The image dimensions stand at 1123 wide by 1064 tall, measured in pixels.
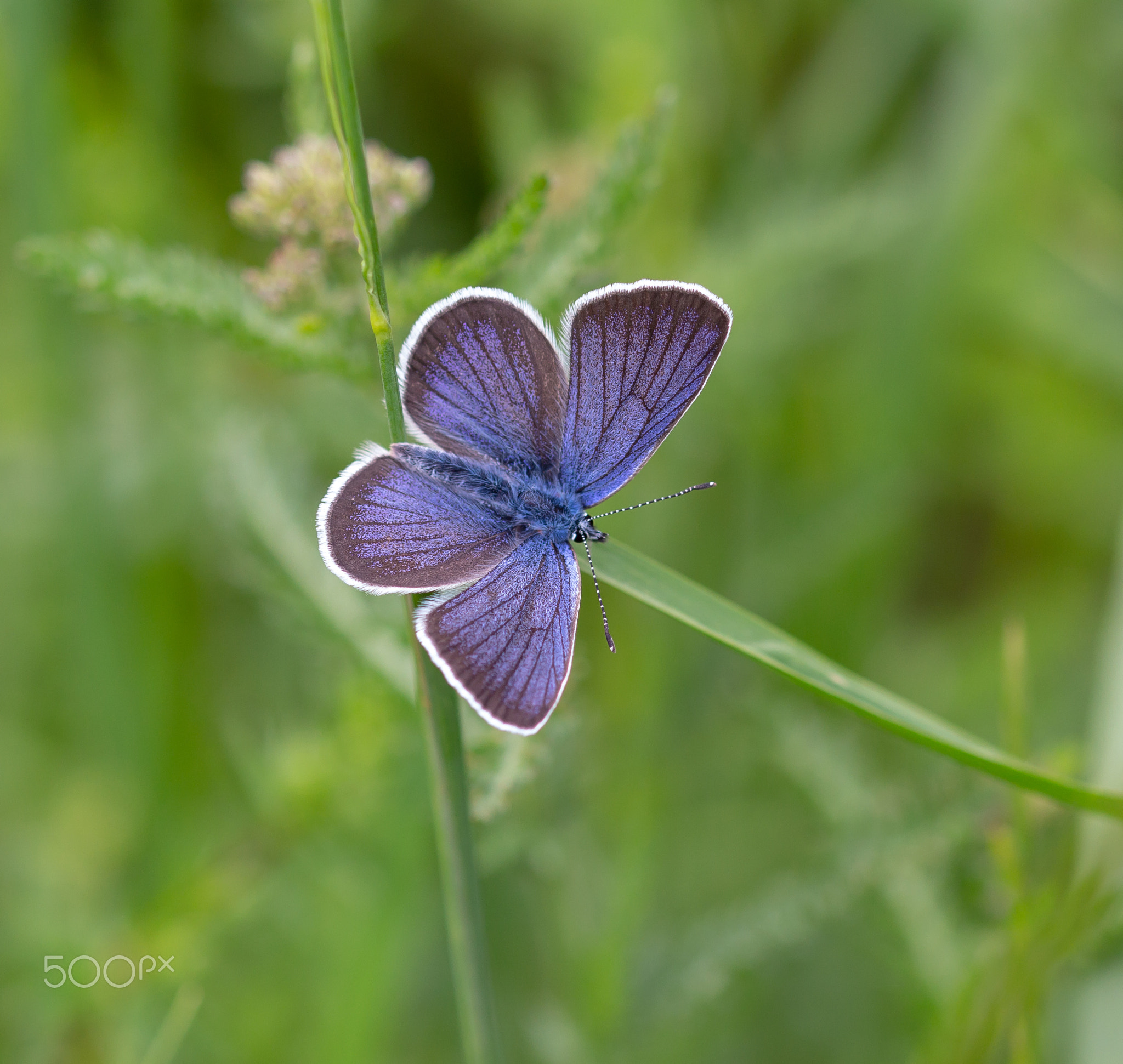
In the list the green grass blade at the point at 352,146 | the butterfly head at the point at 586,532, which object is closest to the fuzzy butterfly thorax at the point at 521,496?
the butterfly head at the point at 586,532

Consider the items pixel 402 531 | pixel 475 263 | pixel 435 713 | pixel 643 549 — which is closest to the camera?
pixel 435 713

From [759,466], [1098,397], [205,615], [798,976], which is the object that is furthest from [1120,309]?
[205,615]

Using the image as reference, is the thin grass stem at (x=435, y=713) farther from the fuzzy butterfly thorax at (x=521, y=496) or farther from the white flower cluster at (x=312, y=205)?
the fuzzy butterfly thorax at (x=521, y=496)

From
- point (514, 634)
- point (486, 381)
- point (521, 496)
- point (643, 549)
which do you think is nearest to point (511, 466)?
point (521, 496)

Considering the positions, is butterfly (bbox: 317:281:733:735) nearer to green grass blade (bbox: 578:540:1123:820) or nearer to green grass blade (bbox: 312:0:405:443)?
green grass blade (bbox: 578:540:1123:820)

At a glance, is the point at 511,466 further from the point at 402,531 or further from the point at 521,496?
the point at 402,531
